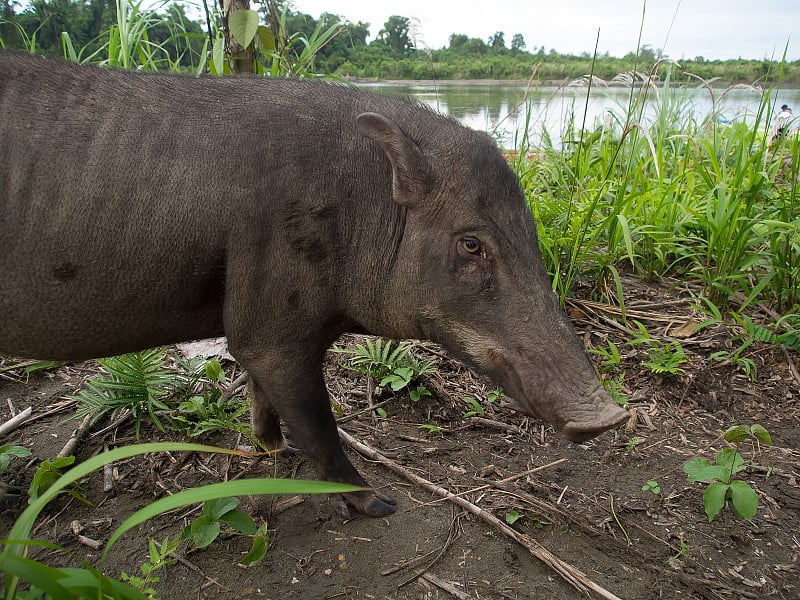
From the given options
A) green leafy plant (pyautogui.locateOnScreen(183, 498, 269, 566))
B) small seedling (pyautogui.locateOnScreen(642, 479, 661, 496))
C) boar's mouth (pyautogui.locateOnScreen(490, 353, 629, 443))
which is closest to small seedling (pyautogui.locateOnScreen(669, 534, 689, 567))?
small seedling (pyautogui.locateOnScreen(642, 479, 661, 496))

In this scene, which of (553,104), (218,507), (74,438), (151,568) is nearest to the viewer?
(151,568)

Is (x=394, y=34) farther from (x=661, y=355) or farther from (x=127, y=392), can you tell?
(x=127, y=392)

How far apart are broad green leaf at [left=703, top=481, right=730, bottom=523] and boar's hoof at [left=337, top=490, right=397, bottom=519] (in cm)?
122

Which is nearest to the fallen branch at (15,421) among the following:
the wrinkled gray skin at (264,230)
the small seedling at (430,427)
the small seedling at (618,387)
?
the wrinkled gray skin at (264,230)

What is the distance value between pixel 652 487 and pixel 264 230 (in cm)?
200

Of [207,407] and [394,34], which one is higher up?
[394,34]

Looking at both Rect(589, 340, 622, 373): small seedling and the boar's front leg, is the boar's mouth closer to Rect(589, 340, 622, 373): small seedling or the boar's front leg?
the boar's front leg

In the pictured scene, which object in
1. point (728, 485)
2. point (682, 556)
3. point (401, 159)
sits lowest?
point (682, 556)

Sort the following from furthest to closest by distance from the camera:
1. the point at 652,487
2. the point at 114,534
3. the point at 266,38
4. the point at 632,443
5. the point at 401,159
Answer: the point at 266,38, the point at 632,443, the point at 652,487, the point at 401,159, the point at 114,534

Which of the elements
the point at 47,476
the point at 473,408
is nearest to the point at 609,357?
the point at 473,408

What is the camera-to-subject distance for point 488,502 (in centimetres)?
271

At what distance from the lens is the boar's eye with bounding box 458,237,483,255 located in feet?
7.34

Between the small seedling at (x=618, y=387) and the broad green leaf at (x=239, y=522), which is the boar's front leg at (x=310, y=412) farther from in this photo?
the small seedling at (x=618, y=387)

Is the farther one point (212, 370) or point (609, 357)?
point (609, 357)
